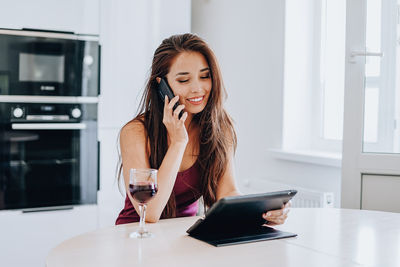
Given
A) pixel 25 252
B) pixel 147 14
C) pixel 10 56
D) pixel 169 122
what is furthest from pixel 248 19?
pixel 25 252

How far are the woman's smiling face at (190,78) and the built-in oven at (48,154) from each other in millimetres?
1343

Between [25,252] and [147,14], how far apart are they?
170cm

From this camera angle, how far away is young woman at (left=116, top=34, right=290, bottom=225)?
1.81m

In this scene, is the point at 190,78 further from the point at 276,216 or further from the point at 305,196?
the point at 305,196

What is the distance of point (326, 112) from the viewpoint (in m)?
3.18

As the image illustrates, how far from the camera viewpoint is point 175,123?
1811mm

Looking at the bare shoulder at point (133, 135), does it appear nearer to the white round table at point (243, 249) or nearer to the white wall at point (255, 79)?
the white round table at point (243, 249)

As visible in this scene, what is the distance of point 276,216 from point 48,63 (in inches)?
81.4

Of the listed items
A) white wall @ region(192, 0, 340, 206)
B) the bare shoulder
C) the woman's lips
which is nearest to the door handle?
white wall @ region(192, 0, 340, 206)

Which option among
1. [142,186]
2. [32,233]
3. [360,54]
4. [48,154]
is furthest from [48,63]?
[142,186]

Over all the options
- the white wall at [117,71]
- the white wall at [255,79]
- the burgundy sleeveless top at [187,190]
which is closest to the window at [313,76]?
the white wall at [255,79]

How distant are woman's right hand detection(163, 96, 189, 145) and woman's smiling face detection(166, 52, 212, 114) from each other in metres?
0.06

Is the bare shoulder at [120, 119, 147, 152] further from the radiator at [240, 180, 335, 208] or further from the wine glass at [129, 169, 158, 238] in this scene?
the radiator at [240, 180, 335, 208]

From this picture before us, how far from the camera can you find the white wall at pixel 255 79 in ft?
10.5
